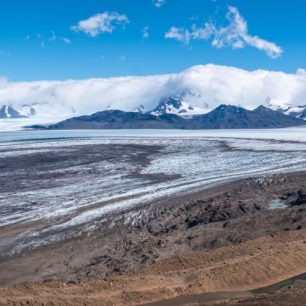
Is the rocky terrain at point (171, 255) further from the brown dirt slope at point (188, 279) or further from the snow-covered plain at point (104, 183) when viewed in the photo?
the snow-covered plain at point (104, 183)

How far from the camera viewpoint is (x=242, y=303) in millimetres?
19828

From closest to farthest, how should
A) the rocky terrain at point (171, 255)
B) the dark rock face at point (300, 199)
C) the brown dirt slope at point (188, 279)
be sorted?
the brown dirt slope at point (188, 279) < the rocky terrain at point (171, 255) < the dark rock face at point (300, 199)

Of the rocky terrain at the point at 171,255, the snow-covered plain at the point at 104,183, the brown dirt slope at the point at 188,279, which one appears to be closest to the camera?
the brown dirt slope at the point at 188,279

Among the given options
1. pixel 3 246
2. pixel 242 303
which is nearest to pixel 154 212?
pixel 3 246

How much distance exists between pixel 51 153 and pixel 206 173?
39152 millimetres

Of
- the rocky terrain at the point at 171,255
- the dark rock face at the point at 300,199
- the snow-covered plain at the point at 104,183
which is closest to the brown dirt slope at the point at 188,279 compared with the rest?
the rocky terrain at the point at 171,255

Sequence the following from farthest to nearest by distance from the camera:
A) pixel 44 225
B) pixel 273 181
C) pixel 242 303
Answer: pixel 273 181 → pixel 44 225 → pixel 242 303

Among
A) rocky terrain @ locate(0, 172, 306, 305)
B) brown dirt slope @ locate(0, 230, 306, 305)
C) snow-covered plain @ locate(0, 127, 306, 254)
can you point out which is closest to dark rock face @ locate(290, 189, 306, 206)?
rocky terrain @ locate(0, 172, 306, 305)

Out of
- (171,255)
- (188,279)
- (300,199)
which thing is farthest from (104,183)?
(188,279)

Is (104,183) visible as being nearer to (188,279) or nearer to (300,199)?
(300,199)

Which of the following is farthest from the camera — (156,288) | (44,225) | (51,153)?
(51,153)

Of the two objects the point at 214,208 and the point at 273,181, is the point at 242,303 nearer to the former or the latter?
the point at 214,208

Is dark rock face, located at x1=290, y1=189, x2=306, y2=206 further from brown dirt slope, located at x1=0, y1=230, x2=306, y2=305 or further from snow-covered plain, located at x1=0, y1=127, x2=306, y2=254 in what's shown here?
snow-covered plain, located at x1=0, y1=127, x2=306, y2=254

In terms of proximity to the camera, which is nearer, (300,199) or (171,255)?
(171,255)
